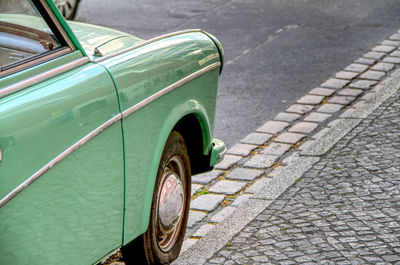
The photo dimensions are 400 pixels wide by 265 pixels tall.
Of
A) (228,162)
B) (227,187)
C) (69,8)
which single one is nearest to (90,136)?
(227,187)

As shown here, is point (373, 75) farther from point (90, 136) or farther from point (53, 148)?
point (53, 148)

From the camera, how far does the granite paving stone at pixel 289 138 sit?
255 inches

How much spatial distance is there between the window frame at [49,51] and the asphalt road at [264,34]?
332 centimetres

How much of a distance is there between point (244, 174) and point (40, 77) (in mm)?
2943

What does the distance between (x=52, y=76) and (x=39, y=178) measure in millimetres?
538

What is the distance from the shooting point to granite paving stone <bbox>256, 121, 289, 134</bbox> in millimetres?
6770

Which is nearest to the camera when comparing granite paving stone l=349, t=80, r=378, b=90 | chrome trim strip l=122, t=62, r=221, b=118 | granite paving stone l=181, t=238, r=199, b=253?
chrome trim strip l=122, t=62, r=221, b=118

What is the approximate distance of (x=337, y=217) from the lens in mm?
4809

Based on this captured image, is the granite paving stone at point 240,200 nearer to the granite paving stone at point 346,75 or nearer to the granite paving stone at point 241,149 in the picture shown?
the granite paving stone at point 241,149

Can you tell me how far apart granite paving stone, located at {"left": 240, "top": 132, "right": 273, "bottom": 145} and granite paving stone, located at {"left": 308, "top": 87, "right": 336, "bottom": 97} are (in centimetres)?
126

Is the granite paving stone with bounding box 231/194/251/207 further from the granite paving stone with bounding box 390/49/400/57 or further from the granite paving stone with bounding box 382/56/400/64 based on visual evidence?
the granite paving stone with bounding box 390/49/400/57

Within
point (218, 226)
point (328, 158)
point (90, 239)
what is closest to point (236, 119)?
point (328, 158)

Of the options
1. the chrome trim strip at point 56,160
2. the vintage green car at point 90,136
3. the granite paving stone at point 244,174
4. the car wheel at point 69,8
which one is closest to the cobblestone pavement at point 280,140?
the granite paving stone at point 244,174

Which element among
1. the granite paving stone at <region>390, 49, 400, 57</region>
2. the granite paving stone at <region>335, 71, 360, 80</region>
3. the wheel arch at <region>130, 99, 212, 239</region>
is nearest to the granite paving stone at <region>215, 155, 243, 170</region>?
the wheel arch at <region>130, 99, 212, 239</region>
